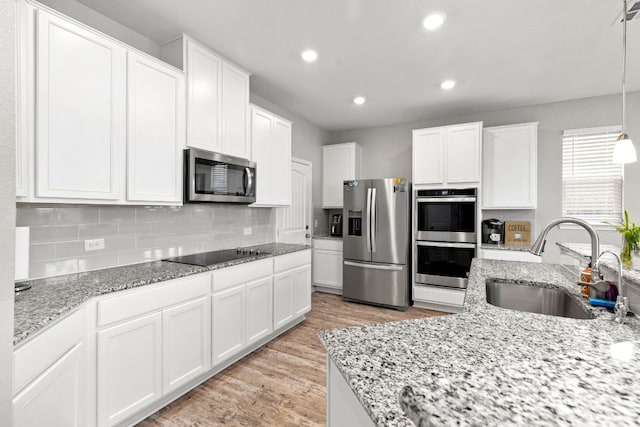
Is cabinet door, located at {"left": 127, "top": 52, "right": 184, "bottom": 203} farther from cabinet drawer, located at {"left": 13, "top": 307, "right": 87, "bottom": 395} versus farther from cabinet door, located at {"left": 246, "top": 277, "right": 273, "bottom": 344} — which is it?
cabinet door, located at {"left": 246, "top": 277, "right": 273, "bottom": 344}

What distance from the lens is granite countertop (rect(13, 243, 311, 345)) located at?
4.04 ft

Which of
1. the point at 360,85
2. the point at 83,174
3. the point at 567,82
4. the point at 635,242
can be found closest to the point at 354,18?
the point at 360,85

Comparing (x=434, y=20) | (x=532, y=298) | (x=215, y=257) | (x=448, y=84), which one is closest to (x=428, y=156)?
(x=448, y=84)

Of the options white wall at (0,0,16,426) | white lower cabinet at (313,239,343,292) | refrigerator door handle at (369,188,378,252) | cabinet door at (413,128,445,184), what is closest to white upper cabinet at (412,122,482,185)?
cabinet door at (413,128,445,184)

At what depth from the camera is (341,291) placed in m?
4.82

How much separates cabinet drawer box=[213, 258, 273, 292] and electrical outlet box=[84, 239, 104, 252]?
2.68 feet

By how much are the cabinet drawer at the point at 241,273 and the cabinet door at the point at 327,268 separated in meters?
1.90

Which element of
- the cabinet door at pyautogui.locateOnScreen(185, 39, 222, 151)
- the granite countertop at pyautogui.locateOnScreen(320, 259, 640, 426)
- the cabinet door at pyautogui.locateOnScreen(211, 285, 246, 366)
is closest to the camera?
the granite countertop at pyautogui.locateOnScreen(320, 259, 640, 426)

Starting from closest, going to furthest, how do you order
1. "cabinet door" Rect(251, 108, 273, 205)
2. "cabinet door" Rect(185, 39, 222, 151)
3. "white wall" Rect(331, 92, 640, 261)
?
"cabinet door" Rect(185, 39, 222, 151)
"cabinet door" Rect(251, 108, 273, 205)
"white wall" Rect(331, 92, 640, 261)

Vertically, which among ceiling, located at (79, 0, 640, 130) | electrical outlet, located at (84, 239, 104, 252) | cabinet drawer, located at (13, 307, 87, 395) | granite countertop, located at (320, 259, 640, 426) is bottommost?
cabinet drawer, located at (13, 307, 87, 395)

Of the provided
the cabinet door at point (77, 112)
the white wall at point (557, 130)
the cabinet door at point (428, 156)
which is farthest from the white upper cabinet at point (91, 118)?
the white wall at point (557, 130)

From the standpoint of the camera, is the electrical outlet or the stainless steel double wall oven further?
the stainless steel double wall oven

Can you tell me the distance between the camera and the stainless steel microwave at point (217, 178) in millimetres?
2451

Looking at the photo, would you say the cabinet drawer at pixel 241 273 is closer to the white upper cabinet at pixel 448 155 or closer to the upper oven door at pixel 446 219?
the upper oven door at pixel 446 219
